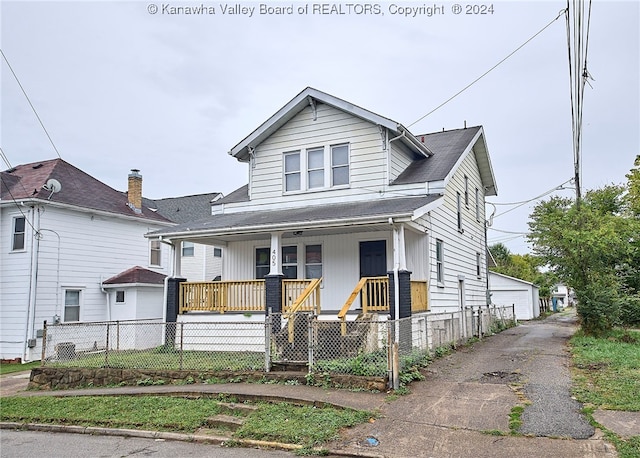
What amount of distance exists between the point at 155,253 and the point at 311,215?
1250cm

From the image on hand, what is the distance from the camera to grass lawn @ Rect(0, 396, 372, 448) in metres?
7.26

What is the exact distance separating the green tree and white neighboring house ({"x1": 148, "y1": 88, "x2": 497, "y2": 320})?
3167 mm

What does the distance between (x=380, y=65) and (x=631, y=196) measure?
19.2 meters

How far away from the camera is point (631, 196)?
89.8 feet

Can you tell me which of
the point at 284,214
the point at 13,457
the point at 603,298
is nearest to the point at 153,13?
the point at 284,214

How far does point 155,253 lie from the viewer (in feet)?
78.3

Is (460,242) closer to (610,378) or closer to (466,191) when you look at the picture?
(466,191)

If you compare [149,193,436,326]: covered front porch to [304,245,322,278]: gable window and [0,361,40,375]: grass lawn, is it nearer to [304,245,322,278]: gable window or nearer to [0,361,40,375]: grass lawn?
[304,245,322,278]: gable window

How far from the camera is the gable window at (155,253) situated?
23656 mm

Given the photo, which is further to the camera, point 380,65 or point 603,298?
point 603,298

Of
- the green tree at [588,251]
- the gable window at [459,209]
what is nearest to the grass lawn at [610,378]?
the green tree at [588,251]

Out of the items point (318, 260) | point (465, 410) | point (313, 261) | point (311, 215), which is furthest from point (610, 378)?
point (313, 261)

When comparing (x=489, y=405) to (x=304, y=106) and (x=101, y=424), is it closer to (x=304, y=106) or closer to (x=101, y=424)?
(x=101, y=424)

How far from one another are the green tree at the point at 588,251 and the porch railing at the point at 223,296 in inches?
399
